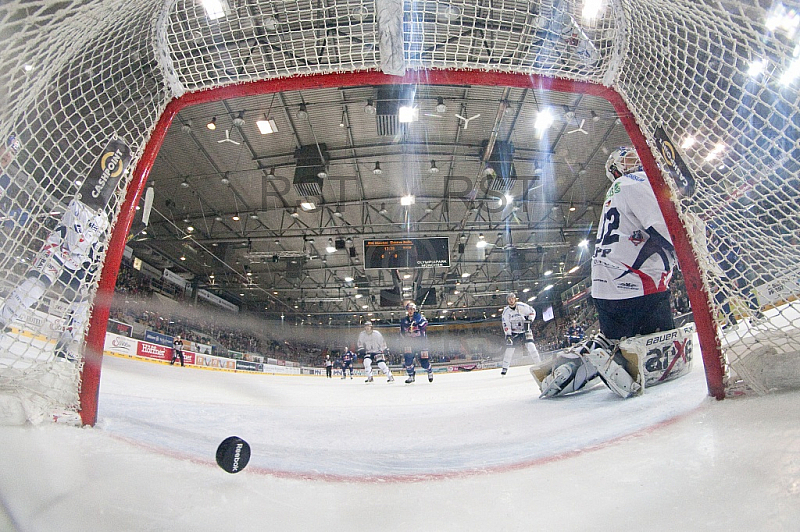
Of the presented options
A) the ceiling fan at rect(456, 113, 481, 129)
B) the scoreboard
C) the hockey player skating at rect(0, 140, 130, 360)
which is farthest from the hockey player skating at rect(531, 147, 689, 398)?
the scoreboard

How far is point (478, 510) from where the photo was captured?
659mm

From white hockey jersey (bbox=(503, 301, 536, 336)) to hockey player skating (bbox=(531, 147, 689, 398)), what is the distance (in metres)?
5.77

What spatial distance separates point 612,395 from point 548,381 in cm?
41

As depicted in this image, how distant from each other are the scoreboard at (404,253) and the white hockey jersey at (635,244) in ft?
27.7

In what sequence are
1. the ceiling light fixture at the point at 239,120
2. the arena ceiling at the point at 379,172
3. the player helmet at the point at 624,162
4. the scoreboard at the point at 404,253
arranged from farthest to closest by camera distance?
the scoreboard at the point at 404,253, the arena ceiling at the point at 379,172, the ceiling light fixture at the point at 239,120, the player helmet at the point at 624,162

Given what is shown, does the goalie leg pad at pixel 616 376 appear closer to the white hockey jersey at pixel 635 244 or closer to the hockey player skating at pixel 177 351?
the white hockey jersey at pixel 635 244

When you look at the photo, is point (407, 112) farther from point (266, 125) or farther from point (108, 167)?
point (108, 167)

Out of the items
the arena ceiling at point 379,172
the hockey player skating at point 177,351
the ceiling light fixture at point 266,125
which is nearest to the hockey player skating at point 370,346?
the arena ceiling at point 379,172

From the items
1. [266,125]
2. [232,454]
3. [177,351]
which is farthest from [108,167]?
[177,351]

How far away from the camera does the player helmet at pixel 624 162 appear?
2.04 metres

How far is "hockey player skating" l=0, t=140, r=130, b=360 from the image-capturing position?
125 cm

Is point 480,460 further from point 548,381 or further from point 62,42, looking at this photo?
point 62,42

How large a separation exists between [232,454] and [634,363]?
1591mm

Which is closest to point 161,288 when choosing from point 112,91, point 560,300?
point 112,91
